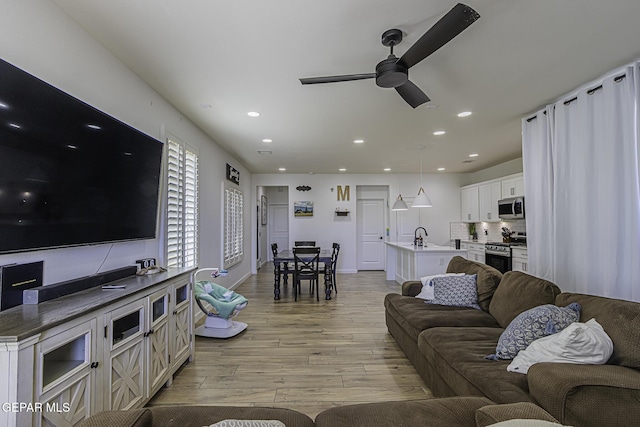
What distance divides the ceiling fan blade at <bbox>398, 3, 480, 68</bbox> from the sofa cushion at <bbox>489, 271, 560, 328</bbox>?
2.05 metres

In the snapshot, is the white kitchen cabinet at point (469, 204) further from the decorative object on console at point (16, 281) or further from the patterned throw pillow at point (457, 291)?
the decorative object on console at point (16, 281)

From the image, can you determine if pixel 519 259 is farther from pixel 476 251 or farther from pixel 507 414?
pixel 507 414

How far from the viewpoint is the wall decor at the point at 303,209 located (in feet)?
26.7

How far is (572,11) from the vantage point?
6.33ft

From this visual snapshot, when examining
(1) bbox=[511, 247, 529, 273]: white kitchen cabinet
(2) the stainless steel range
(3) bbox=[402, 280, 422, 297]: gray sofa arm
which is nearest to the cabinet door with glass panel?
(3) bbox=[402, 280, 422, 297]: gray sofa arm

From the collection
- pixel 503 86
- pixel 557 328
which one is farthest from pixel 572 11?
pixel 557 328

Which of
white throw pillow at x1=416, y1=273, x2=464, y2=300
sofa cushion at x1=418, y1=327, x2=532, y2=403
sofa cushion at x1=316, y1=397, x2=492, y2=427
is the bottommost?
sofa cushion at x1=418, y1=327, x2=532, y2=403

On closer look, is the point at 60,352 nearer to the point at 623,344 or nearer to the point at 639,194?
the point at 623,344

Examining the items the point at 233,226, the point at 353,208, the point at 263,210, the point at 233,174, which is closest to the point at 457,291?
the point at 233,226

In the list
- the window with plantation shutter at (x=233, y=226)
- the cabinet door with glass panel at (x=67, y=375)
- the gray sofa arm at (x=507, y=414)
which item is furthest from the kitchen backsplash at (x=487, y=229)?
the cabinet door with glass panel at (x=67, y=375)

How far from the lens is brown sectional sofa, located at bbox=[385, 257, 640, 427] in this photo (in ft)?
4.67

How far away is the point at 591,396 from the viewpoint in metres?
1.42

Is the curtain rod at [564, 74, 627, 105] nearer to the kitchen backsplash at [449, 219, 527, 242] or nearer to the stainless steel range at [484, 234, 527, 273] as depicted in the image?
the kitchen backsplash at [449, 219, 527, 242]

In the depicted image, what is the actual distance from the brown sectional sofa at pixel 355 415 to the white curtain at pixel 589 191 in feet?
7.54
